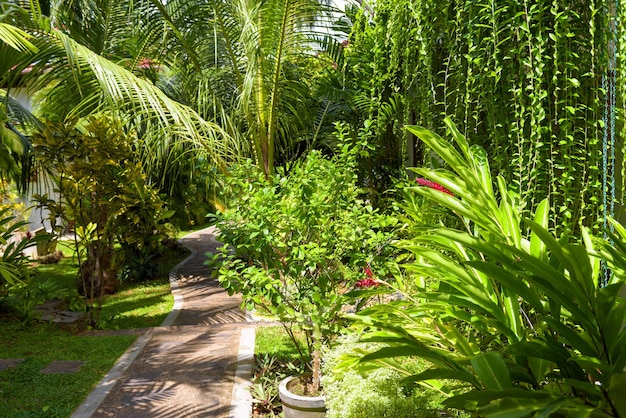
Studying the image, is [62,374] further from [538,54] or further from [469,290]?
[538,54]

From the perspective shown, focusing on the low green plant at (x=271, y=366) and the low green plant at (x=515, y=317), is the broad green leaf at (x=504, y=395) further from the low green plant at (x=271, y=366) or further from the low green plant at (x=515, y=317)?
the low green plant at (x=271, y=366)

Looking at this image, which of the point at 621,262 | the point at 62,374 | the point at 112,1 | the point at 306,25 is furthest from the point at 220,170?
the point at 621,262

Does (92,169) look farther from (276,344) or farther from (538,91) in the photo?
(538,91)

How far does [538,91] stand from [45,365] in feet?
18.7

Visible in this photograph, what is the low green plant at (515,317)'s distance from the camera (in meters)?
2.03

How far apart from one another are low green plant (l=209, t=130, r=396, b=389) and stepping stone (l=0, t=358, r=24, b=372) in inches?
130

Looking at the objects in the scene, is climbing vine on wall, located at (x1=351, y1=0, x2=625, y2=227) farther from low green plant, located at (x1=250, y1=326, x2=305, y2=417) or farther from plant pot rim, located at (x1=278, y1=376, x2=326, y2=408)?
low green plant, located at (x1=250, y1=326, x2=305, y2=417)

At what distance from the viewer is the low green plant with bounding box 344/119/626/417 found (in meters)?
2.03

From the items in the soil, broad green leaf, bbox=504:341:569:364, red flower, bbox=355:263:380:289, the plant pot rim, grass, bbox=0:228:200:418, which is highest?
broad green leaf, bbox=504:341:569:364

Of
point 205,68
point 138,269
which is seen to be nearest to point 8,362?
point 205,68

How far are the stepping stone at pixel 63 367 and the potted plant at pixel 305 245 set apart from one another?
2658 mm

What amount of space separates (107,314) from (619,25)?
785 centimetres

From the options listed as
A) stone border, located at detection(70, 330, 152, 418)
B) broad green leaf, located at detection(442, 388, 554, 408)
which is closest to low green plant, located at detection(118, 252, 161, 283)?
→ stone border, located at detection(70, 330, 152, 418)

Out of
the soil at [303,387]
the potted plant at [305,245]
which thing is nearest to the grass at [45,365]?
the soil at [303,387]
